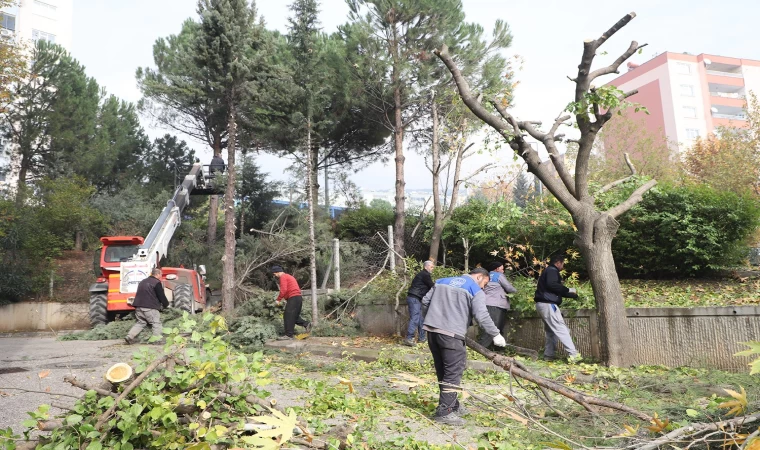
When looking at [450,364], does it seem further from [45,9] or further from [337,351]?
[45,9]

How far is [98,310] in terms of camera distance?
1561 cm

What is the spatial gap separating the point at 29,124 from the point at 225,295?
1880 centimetres

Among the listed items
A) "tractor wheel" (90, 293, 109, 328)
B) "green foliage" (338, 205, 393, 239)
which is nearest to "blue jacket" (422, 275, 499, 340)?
"tractor wheel" (90, 293, 109, 328)

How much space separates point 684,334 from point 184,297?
1167 cm

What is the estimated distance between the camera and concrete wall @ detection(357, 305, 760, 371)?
25.4ft

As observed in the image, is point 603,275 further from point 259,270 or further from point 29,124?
point 29,124

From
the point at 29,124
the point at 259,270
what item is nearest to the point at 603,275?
the point at 259,270

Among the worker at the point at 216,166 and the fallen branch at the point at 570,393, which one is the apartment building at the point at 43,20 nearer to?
the worker at the point at 216,166

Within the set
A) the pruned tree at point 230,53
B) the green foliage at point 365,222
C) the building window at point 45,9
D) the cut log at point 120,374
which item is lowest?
the cut log at point 120,374

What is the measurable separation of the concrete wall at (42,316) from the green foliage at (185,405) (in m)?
19.6

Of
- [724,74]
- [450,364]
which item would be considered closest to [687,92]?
[724,74]

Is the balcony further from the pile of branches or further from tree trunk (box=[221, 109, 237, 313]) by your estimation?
the pile of branches

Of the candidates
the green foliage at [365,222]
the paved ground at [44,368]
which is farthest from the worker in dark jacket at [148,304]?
the green foliage at [365,222]

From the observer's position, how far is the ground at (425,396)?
15.2ft
